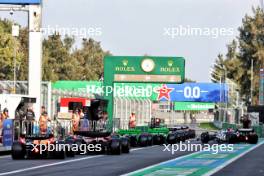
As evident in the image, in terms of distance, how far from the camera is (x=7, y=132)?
28641 millimetres

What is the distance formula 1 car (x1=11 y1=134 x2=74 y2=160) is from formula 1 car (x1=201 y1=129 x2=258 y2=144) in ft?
58.2

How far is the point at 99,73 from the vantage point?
391 feet

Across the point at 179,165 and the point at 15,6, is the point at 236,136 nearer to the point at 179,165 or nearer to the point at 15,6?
the point at 15,6

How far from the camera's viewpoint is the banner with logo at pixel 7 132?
27.9m

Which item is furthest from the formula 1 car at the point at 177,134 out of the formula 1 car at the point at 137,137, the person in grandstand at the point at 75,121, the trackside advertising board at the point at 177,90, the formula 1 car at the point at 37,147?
the trackside advertising board at the point at 177,90

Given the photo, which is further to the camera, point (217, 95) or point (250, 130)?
point (217, 95)

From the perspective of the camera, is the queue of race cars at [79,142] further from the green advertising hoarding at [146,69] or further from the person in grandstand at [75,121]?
the green advertising hoarding at [146,69]

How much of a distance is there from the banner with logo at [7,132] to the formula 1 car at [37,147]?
120 inches

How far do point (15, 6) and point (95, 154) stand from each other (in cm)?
1196

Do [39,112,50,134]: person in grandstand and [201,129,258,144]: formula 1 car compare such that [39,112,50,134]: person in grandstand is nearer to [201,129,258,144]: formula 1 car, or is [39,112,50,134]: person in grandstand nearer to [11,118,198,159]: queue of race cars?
[11,118,198,159]: queue of race cars

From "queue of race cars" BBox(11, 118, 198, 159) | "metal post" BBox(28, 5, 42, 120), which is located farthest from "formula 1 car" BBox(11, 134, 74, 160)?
"metal post" BBox(28, 5, 42, 120)

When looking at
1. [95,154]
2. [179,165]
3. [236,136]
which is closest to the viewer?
[179,165]

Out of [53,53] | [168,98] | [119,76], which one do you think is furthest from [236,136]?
[53,53]

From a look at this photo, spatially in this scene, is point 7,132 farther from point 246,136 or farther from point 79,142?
point 246,136
